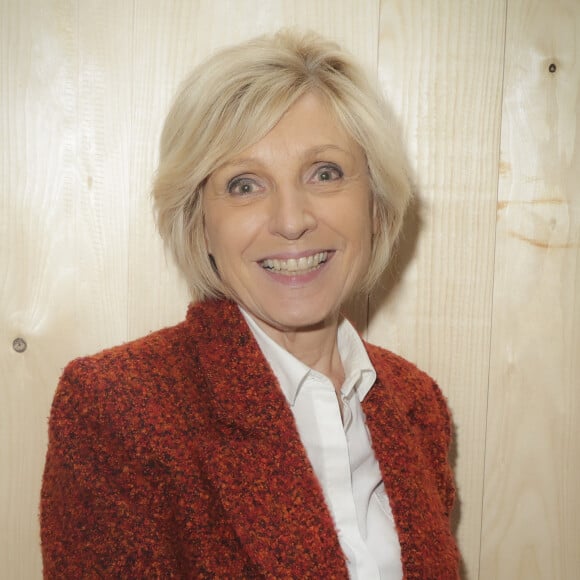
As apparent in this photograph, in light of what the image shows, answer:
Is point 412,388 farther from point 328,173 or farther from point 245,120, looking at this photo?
point 245,120

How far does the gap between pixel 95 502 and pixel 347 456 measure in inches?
15.2

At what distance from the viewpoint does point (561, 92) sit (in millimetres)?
1299

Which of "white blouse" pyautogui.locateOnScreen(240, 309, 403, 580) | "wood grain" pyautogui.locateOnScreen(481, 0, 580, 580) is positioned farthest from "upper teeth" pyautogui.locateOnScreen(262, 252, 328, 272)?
"wood grain" pyautogui.locateOnScreen(481, 0, 580, 580)

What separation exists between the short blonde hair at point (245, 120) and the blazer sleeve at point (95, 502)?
303 mm

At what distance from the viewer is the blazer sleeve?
0.88 metres

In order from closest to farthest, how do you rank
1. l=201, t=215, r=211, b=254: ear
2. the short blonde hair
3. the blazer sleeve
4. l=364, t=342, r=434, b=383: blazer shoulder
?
1. the blazer sleeve
2. the short blonde hair
3. l=201, t=215, r=211, b=254: ear
4. l=364, t=342, r=434, b=383: blazer shoulder

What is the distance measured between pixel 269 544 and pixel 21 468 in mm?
586

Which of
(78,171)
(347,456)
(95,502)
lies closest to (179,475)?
(95,502)

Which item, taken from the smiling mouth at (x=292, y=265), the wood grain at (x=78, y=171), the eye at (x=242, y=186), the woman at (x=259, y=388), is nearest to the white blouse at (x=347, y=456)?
the woman at (x=259, y=388)

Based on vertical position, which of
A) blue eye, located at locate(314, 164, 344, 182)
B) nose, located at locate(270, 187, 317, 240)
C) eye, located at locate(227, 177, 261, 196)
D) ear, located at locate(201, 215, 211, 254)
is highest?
blue eye, located at locate(314, 164, 344, 182)

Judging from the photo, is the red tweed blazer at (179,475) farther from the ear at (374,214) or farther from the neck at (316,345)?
the ear at (374,214)

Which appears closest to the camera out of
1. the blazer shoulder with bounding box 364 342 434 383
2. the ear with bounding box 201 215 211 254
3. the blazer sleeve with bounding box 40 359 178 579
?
the blazer sleeve with bounding box 40 359 178 579

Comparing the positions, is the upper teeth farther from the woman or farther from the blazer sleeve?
the blazer sleeve

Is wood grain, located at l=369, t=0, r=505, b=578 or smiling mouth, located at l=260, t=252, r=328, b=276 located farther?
wood grain, located at l=369, t=0, r=505, b=578
